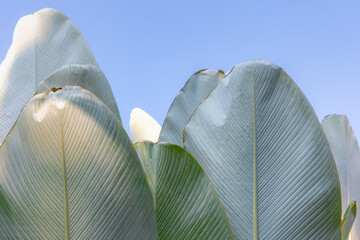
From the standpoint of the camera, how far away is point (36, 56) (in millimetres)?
967

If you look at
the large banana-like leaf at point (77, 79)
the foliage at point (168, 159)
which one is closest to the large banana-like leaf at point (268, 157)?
the foliage at point (168, 159)

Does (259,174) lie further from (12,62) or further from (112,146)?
(12,62)

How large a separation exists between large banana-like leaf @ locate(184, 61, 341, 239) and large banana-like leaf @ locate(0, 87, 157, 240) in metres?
0.22

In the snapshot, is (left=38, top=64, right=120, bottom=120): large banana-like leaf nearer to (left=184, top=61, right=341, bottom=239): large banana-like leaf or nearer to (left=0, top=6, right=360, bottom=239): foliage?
(left=0, top=6, right=360, bottom=239): foliage

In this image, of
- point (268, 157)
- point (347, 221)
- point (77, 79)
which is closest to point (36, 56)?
point (77, 79)

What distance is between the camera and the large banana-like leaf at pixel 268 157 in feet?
2.20

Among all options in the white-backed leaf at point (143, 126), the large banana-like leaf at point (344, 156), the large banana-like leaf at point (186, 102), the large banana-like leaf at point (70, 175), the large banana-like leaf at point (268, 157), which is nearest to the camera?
the large banana-like leaf at point (70, 175)

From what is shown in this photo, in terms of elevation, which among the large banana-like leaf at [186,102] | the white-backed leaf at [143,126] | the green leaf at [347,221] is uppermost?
the large banana-like leaf at [186,102]

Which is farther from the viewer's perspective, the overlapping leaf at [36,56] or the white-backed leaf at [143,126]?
the white-backed leaf at [143,126]

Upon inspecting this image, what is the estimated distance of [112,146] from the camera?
1.75 feet

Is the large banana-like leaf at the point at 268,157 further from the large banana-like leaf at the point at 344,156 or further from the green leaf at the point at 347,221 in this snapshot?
the large banana-like leaf at the point at 344,156

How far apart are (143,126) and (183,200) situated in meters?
0.57

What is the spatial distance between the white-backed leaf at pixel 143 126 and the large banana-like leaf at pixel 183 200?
473mm

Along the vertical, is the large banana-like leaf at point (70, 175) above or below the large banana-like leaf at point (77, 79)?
below
